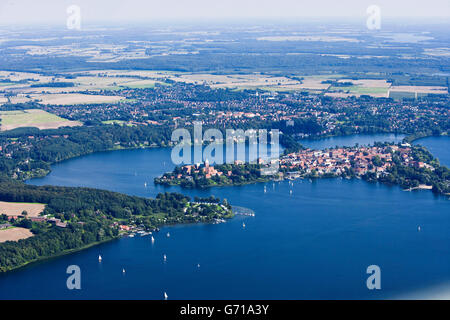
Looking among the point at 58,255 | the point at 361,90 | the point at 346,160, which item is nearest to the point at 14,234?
the point at 58,255

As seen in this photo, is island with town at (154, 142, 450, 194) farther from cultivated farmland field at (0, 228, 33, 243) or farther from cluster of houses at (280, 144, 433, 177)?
cultivated farmland field at (0, 228, 33, 243)

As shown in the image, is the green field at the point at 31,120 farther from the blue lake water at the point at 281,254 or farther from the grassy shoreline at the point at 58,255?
the grassy shoreline at the point at 58,255

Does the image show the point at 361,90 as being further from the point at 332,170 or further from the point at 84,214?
the point at 84,214

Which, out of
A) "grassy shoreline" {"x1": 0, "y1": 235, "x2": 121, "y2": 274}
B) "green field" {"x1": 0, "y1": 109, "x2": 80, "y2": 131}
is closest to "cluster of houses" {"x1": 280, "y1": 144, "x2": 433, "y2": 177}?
"grassy shoreline" {"x1": 0, "y1": 235, "x2": 121, "y2": 274}

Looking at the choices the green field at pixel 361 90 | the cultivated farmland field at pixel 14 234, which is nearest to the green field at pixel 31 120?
the cultivated farmland field at pixel 14 234

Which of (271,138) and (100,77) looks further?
(100,77)

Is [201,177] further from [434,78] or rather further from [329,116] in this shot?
[434,78]

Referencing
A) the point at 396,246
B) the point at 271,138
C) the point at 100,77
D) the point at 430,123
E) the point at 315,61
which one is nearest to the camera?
the point at 396,246

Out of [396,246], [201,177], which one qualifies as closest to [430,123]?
[201,177]
